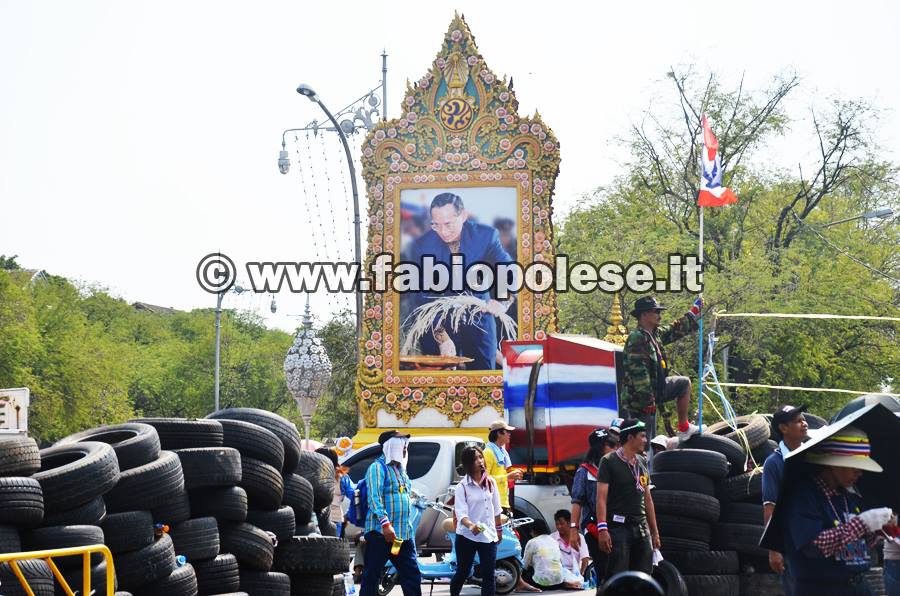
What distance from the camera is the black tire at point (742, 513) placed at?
12.3 metres

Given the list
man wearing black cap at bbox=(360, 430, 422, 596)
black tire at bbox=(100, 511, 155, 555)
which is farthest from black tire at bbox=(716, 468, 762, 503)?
black tire at bbox=(100, 511, 155, 555)

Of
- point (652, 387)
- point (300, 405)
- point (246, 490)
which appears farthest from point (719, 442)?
point (300, 405)

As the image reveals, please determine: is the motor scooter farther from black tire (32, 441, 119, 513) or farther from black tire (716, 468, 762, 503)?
black tire (32, 441, 119, 513)

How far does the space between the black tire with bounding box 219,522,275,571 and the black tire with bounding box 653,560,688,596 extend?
3.59 m

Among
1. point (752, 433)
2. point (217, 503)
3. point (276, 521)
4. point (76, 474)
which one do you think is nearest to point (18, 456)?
point (76, 474)

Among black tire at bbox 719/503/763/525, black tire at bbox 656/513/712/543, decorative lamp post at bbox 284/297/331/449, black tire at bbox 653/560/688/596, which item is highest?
decorative lamp post at bbox 284/297/331/449

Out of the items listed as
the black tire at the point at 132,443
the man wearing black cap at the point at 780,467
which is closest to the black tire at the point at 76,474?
the black tire at the point at 132,443

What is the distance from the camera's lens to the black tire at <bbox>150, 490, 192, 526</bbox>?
10.1 meters

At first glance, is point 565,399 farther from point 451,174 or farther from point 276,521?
point 451,174

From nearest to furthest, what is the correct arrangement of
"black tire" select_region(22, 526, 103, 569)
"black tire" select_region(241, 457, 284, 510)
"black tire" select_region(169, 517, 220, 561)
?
"black tire" select_region(22, 526, 103, 569) → "black tire" select_region(169, 517, 220, 561) → "black tire" select_region(241, 457, 284, 510)

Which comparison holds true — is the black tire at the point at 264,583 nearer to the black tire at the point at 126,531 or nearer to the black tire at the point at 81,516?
the black tire at the point at 126,531

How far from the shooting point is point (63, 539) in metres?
8.69

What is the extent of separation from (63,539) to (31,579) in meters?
0.75

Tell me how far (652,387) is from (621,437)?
299 cm
